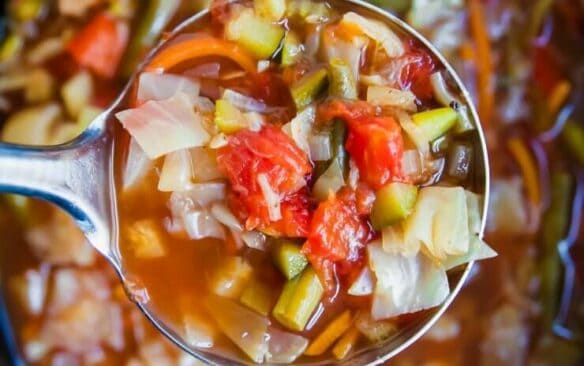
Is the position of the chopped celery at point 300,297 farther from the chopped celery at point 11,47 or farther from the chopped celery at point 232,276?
the chopped celery at point 11,47

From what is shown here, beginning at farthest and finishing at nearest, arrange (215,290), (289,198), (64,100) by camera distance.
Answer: (64,100), (215,290), (289,198)

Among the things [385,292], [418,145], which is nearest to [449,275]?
[385,292]

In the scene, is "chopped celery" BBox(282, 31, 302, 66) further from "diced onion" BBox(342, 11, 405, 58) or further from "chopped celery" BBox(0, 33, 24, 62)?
"chopped celery" BBox(0, 33, 24, 62)

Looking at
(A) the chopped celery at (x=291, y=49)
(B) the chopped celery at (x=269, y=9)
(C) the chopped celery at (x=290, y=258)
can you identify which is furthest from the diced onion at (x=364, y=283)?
(B) the chopped celery at (x=269, y=9)

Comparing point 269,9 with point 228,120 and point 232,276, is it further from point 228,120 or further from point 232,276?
point 232,276

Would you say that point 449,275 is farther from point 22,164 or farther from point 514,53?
point 514,53

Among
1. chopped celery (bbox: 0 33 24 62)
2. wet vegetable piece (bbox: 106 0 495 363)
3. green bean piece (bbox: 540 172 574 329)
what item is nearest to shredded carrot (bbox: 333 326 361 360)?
wet vegetable piece (bbox: 106 0 495 363)
